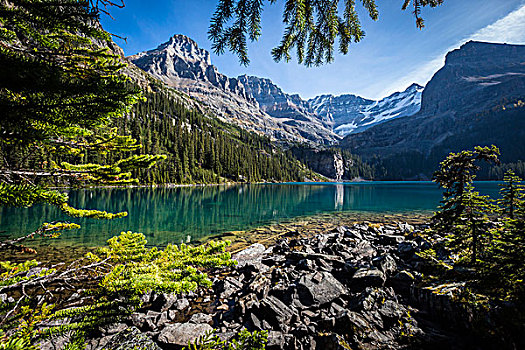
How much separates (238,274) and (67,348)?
8.94 meters

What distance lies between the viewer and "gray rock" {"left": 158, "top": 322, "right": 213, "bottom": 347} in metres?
5.35

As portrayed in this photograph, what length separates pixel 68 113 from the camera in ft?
7.02

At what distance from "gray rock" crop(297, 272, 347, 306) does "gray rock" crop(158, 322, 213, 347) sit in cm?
311

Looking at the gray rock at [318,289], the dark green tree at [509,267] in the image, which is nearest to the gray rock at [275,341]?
the gray rock at [318,289]

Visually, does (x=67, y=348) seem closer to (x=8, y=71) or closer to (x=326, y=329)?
(x=8, y=71)

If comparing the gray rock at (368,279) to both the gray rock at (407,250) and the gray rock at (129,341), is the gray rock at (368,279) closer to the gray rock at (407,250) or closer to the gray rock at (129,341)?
the gray rock at (407,250)

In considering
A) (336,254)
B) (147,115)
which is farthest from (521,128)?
(147,115)

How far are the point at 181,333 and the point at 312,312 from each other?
3.80m

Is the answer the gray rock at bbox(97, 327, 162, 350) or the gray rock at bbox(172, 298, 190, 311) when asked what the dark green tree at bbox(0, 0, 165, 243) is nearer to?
the gray rock at bbox(97, 327, 162, 350)

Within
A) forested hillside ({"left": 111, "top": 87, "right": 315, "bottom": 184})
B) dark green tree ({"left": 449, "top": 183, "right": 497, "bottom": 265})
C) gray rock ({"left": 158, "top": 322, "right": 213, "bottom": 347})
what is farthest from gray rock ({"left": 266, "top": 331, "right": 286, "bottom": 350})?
forested hillside ({"left": 111, "top": 87, "right": 315, "bottom": 184})

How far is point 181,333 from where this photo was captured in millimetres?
5660

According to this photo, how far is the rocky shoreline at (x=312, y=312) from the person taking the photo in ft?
15.8

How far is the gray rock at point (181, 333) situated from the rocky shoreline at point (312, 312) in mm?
22

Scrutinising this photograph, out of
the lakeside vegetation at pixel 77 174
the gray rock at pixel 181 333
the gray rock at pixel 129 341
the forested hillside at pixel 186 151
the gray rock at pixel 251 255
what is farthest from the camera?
the forested hillside at pixel 186 151
